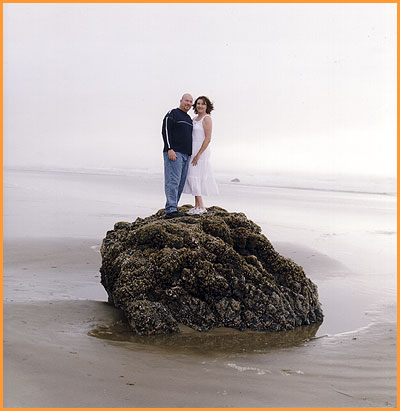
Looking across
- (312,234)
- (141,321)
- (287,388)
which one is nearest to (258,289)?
(141,321)

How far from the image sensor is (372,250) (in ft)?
40.4

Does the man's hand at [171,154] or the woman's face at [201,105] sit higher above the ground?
the woman's face at [201,105]

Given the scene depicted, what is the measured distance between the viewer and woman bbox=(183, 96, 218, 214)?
27.1 feet

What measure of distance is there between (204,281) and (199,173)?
2950 millimetres

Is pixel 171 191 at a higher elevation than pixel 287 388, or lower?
higher

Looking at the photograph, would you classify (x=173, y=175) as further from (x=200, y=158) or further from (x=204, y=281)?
(x=204, y=281)

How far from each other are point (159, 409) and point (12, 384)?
1.19 metres

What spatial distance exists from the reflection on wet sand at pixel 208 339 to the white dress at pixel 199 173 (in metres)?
3.08

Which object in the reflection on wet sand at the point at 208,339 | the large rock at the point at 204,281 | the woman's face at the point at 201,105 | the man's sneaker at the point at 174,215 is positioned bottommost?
the reflection on wet sand at the point at 208,339

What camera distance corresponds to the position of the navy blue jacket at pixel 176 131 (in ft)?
26.2

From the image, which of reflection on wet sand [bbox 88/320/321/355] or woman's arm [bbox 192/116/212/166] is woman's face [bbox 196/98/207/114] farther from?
reflection on wet sand [bbox 88/320/321/355]

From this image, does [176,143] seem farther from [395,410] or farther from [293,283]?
[395,410]

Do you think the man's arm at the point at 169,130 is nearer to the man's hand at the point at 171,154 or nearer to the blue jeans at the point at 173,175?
the man's hand at the point at 171,154

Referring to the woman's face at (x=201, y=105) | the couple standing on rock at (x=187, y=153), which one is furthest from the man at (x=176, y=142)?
the woman's face at (x=201, y=105)
